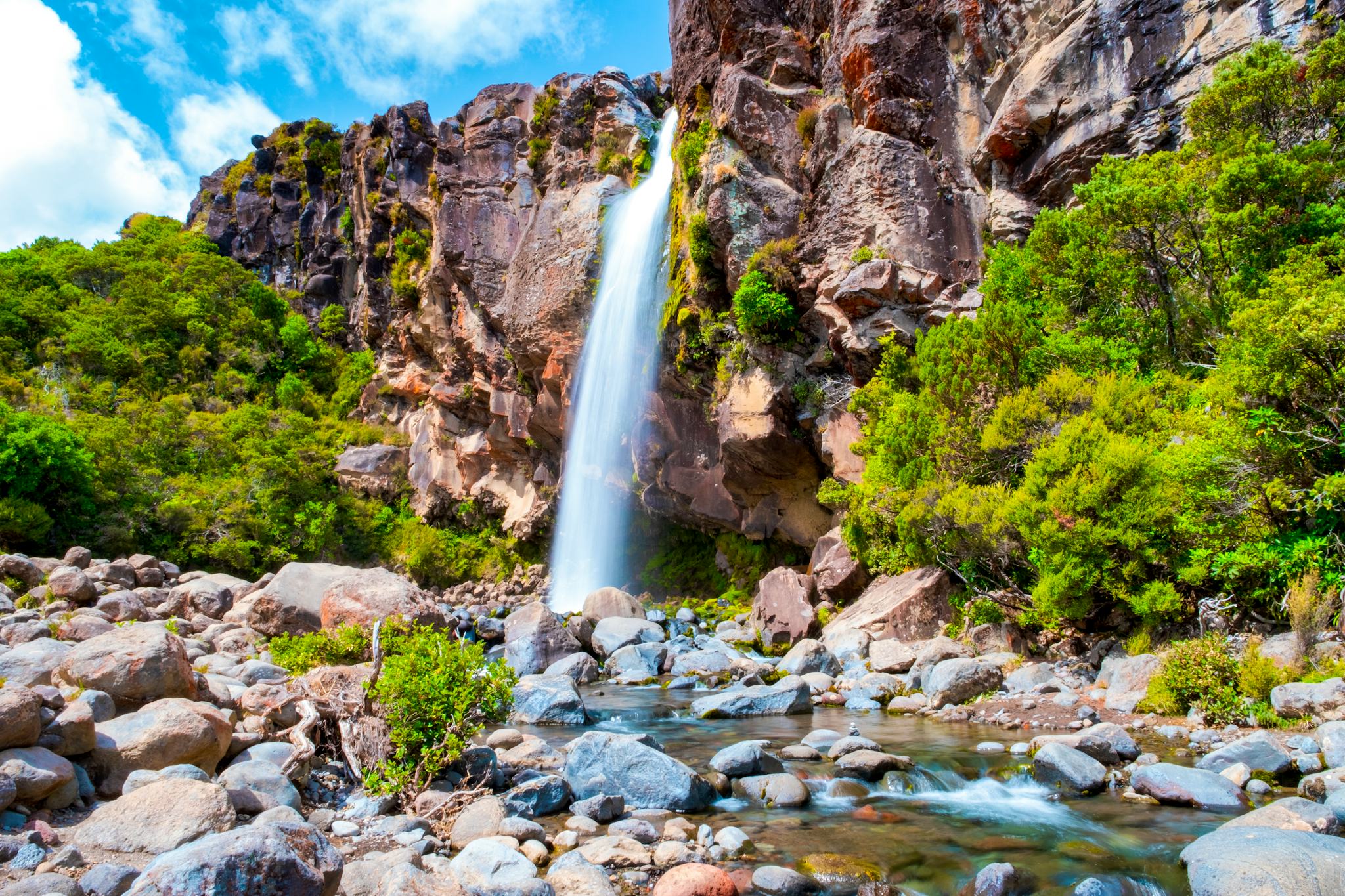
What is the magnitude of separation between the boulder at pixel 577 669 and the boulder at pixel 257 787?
9.99m

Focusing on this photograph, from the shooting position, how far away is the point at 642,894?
5871 mm

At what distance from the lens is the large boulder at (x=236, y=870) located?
4.07 metres

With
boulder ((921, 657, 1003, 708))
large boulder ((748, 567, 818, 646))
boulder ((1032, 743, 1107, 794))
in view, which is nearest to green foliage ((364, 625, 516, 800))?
boulder ((1032, 743, 1107, 794))

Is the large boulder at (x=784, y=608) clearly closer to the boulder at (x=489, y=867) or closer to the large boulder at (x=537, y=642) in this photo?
the large boulder at (x=537, y=642)

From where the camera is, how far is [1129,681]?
1121 cm

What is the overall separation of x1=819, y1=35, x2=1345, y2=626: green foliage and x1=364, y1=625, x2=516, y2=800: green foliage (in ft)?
31.0

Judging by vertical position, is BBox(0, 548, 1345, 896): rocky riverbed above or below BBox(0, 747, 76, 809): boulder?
below

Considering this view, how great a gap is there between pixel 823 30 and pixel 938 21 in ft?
16.0

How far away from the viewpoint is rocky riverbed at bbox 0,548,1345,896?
5.37 meters

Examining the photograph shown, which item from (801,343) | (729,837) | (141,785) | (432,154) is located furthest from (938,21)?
(432,154)

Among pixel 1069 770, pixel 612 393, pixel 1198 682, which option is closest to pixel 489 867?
pixel 1069 770

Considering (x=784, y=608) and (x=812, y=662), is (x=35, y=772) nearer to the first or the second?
(x=812, y=662)

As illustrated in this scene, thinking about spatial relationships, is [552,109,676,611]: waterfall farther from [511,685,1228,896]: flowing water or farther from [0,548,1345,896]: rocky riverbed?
[511,685,1228,896]: flowing water

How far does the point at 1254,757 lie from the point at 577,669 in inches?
523
